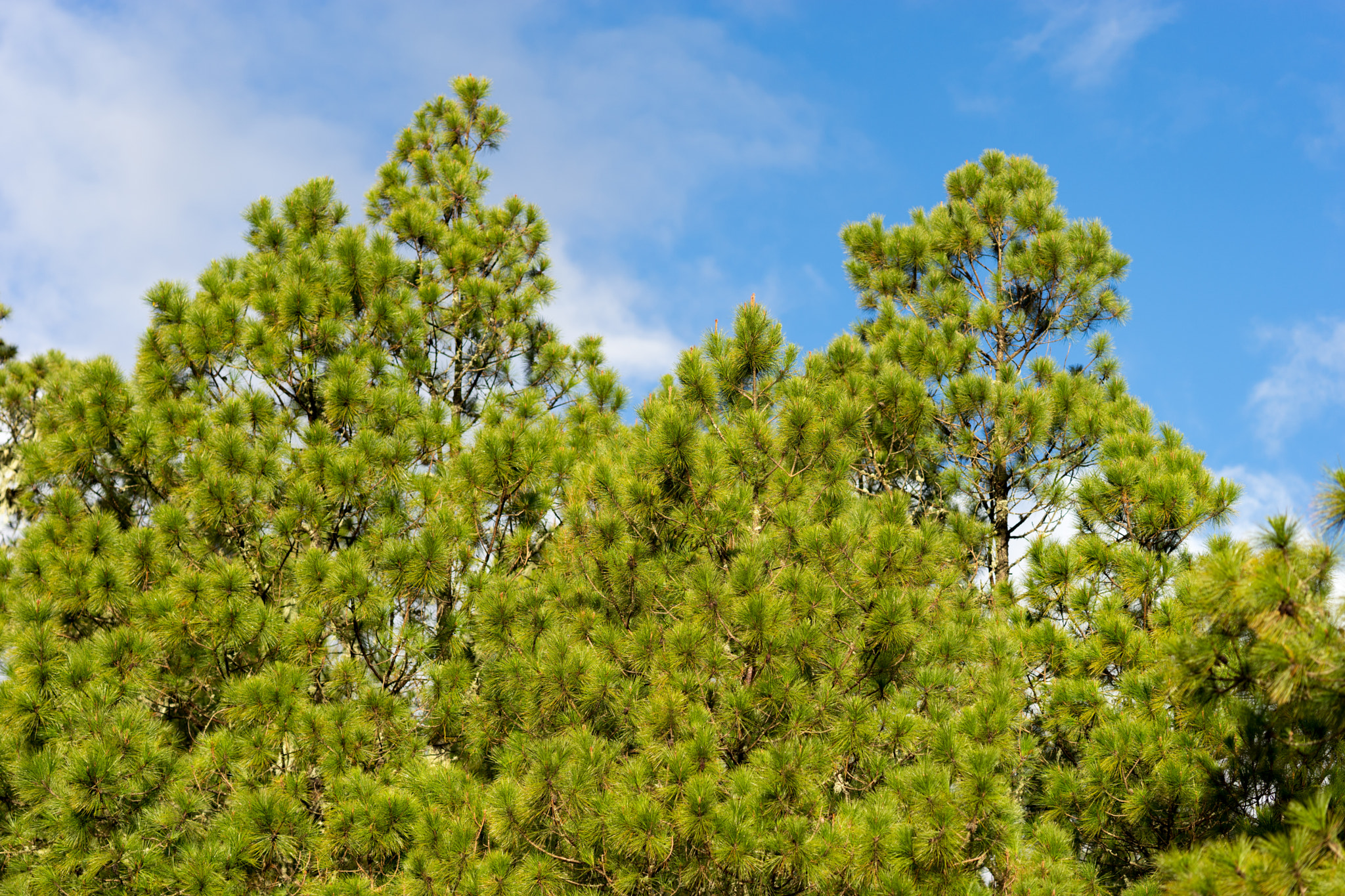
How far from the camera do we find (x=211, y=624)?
600cm

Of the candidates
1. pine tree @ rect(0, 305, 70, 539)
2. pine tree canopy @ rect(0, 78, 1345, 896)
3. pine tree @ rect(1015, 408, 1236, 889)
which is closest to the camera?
pine tree canopy @ rect(0, 78, 1345, 896)

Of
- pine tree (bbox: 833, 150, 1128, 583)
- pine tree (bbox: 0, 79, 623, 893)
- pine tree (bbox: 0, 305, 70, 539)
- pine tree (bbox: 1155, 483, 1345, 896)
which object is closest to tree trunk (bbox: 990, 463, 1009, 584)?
pine tree (bbox: 833, 150, 1128, 583)

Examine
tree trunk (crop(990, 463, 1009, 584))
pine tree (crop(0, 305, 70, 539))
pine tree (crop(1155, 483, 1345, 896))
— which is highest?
pine tree (crop(0, 305, 70, 539))

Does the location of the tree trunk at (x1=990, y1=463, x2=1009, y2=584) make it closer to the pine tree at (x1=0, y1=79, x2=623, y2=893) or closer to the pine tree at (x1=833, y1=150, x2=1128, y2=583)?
the pine tree at (x1=833, y1=150, x2=1128, y2=583)

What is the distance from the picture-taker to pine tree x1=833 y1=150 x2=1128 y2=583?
322 inches

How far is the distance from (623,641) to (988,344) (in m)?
5.64

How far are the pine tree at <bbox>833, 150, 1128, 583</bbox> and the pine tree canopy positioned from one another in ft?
0.27

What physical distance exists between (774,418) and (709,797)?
277cm

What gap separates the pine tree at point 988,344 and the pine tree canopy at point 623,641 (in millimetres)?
83

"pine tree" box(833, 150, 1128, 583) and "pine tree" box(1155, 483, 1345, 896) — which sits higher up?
"pine tree" box(833, 150, 1128, 583)

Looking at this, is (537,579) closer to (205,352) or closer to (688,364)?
(688,364)

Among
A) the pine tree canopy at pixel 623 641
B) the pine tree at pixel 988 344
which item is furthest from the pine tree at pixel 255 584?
the pine tree at pixel 988 344

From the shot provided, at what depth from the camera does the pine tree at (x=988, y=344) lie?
26.8ft

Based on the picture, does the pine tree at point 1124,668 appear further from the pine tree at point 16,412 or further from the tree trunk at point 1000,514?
the pine tree at point 16,412
